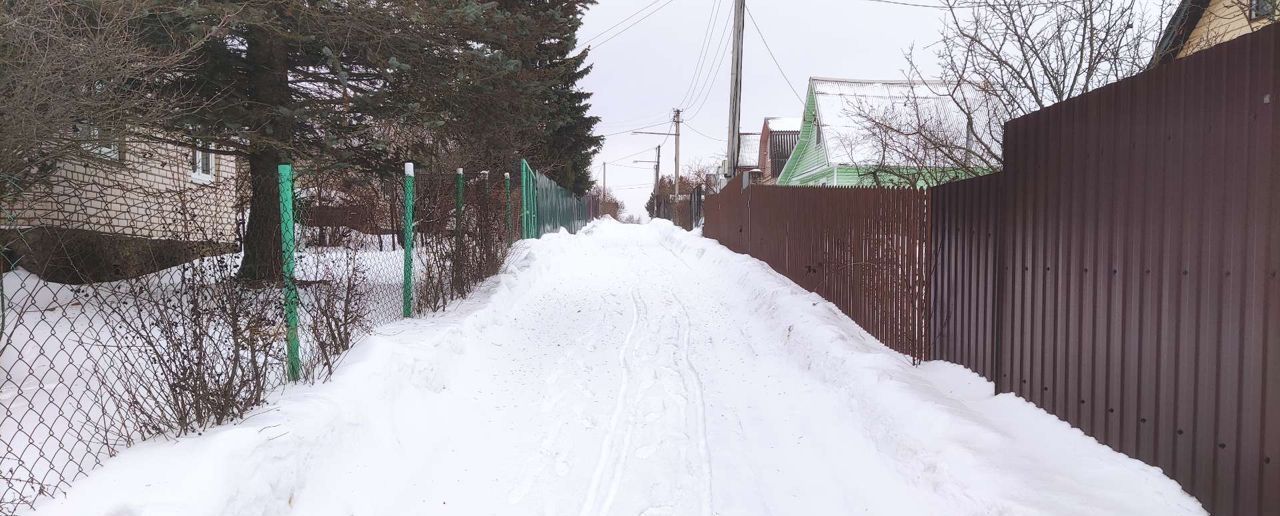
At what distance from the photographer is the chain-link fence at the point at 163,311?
322cm

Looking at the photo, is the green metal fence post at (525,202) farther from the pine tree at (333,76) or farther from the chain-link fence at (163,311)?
the chain-link fence at (163,311)

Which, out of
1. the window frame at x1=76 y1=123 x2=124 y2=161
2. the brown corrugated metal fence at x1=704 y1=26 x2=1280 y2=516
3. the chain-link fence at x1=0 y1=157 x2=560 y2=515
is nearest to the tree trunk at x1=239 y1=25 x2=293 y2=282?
the window frame at x1=76 y1=123 x2=124 y2=161

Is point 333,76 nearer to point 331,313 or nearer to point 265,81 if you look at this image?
point 265,81

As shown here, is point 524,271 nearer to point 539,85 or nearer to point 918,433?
point 539,85

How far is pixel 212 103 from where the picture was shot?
694 cm

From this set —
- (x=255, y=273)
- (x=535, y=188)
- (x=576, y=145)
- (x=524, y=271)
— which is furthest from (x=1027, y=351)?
(x=576, y=145)

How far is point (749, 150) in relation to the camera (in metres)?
52.9

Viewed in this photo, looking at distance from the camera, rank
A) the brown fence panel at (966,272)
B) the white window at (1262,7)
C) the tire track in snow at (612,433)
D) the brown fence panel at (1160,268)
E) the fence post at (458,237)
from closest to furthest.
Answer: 1. the brown fence panel at (1160,268)
2. the tire track in snow at (612,433)
3. the brown fence panel at (966,272)
4. the white window at (1262,7)
5. the fence post at (458,237)

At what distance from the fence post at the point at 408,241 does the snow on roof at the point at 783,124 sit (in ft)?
120

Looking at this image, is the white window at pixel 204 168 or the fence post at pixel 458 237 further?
the white window at pixel 204 168

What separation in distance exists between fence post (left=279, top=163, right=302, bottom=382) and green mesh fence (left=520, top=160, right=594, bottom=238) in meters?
10.3

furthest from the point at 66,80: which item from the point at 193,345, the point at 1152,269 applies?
the point at 1152,269

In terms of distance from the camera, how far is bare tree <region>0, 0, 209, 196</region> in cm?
462

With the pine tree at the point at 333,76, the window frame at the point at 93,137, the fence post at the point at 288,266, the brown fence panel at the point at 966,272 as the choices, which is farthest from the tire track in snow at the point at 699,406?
the window frame at the point at 93,137
